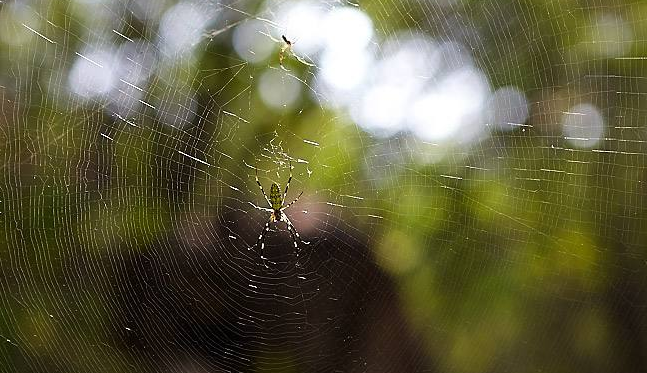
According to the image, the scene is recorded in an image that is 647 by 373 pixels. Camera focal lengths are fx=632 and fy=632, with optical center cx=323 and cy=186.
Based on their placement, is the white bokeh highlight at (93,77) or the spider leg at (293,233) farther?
the spider leg at (293,233)

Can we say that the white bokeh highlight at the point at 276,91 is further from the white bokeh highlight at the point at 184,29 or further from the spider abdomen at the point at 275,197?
the spider abdomen at the point at 275,197

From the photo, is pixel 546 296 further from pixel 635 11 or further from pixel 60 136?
pixel 60 136

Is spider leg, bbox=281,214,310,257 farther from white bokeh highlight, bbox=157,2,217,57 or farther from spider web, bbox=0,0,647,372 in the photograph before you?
white bokeh highlight, bbox=157,2,217,57

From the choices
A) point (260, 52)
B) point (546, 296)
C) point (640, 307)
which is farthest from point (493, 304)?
point (260, 52)

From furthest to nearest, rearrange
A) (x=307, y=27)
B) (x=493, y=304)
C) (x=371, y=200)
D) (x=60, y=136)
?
(x=493, y=304), (x=371, y=200), (x=307, y=27), (x=60, y=136)

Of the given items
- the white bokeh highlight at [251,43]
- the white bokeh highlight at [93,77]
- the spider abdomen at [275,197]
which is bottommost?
the spider abdomen at [275,197]

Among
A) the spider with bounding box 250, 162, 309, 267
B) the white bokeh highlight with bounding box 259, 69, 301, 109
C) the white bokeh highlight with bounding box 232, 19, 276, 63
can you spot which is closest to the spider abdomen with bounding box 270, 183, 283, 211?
the spider with bounding box 250, 162, 309, 267

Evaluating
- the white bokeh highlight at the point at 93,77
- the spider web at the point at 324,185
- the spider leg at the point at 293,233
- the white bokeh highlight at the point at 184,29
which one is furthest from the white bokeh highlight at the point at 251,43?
the spider leg at the point at 293,233
